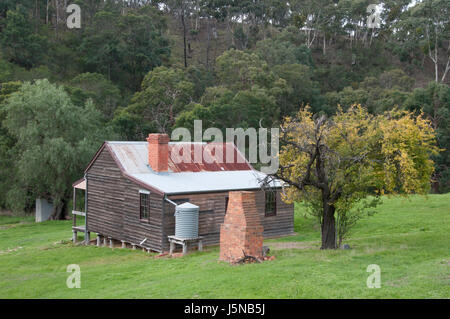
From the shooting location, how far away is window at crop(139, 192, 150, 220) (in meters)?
22.4

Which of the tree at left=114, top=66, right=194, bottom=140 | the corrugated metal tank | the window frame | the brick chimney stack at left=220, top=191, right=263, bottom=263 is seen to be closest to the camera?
the brick chimney stack at left=220, top=191, right=263, bottom=263

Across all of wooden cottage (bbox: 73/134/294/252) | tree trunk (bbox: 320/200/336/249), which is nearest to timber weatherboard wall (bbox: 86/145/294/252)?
wooden cottage (bbox: 73/134/294/252)

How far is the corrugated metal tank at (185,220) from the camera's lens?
2105 cm

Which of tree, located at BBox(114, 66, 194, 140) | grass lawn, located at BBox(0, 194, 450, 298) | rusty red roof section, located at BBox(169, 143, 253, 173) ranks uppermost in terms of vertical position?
tree, located at BBox(114, 66, 194, 140)

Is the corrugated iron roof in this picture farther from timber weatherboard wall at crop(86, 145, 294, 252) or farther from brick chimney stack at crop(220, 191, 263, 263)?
brick chimney stack at crop(220, 191, 263, 263)

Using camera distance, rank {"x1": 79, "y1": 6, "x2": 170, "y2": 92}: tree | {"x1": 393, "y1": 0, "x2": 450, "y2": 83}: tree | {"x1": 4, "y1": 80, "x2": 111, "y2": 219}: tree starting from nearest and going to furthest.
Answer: {"x1": 4, "y1": 80, "x2": 111, "y2": 219}: tree → {"x1": 79, "y1": 6, "x2": 170, "y2": 92}: tree → {"x1": 393, "y1": 0, "x2": 450, "y2": 83}: tree

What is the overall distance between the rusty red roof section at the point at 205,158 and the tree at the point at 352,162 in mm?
8248

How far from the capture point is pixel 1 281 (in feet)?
55.7

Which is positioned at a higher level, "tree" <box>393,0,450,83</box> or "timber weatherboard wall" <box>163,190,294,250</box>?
"tree" <box>393,0,450,83</box>

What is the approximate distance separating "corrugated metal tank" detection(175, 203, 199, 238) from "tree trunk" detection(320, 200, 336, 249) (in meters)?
5.91

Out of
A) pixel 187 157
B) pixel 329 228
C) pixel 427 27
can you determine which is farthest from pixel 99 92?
pixel 427 27

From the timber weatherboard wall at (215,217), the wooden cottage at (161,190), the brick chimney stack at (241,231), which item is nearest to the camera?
the brick chimney stack at (241,231)

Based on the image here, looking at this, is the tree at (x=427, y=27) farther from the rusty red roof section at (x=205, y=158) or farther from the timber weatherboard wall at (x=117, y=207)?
the timber weatherboard wall at (x=117, y=207)

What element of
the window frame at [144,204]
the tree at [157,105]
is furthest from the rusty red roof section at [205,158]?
the tree at [157,105]
